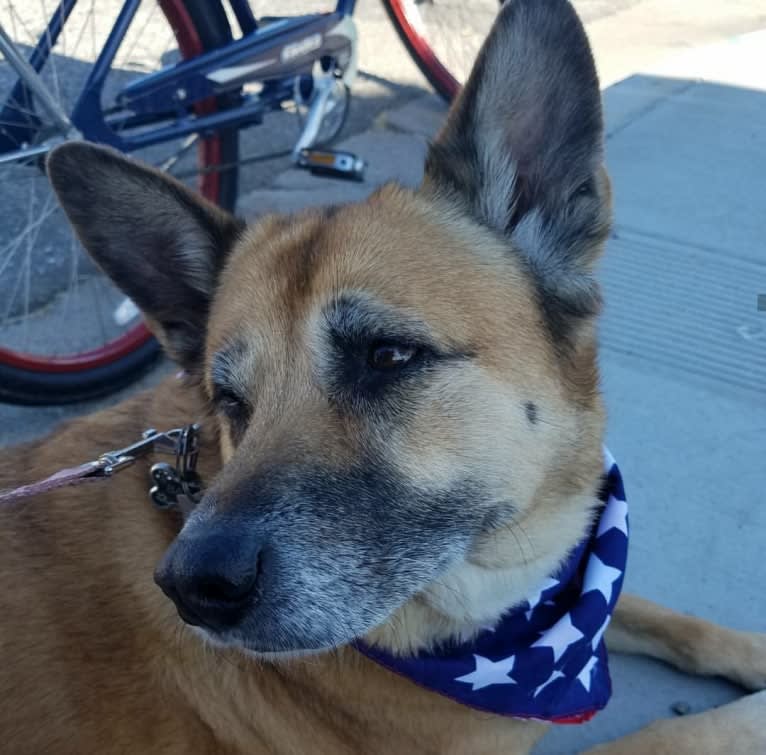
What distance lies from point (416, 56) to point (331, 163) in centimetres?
191

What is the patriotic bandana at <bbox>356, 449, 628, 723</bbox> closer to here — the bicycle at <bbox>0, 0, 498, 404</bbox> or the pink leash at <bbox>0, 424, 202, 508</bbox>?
the pink leash at <bbox>0, 424, 202, 508</bbox>

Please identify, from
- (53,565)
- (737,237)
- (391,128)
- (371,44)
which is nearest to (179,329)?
(53,565)

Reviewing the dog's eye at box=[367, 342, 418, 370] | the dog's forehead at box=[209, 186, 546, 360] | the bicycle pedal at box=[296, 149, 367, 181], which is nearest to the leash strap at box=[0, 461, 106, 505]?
the dog's forehead at box=[209, 186, 546, 360]

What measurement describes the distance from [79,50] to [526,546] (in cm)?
357

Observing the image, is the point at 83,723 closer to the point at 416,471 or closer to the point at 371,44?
the point at 416,471

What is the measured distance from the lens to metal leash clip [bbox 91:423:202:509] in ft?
7.14

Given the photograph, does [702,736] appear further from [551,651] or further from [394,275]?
[394,275]

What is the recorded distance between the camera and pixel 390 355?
1909 millimetres

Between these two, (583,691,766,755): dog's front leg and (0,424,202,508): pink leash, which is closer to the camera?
(0,424,202,508): pink leash

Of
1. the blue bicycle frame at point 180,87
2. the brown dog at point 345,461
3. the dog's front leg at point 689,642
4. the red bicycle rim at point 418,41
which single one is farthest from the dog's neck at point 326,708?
the red bicycle rim at point 418,41

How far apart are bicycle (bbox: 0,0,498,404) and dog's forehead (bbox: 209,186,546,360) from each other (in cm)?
190

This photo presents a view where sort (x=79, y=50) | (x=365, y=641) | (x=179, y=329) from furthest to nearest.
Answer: (x=79, y=50) → (x=179, y=329) → (x=365, y=641)

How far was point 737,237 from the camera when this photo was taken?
4.63 meters

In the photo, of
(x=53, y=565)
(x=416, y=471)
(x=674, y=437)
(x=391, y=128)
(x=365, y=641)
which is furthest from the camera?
(x=391, y=128)
